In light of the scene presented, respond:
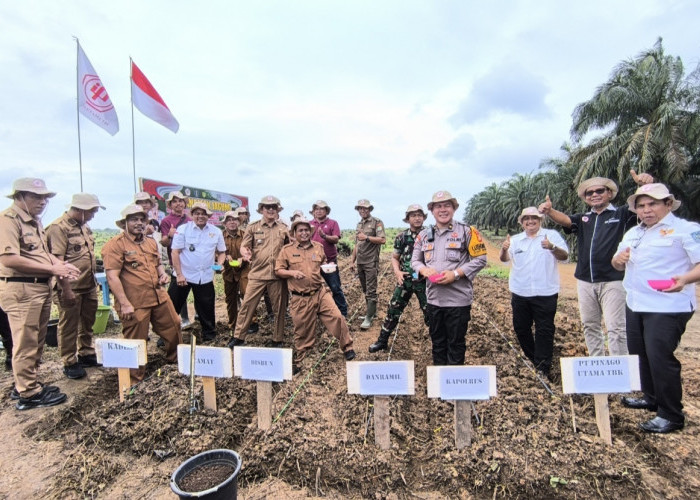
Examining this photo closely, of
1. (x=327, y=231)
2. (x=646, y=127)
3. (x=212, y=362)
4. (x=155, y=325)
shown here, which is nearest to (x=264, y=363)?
(x=212, y=362)

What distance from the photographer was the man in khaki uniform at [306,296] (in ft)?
13.4

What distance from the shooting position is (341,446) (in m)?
2.54

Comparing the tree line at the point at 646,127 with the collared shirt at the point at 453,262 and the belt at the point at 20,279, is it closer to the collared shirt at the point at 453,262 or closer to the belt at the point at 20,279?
the collared shirt at the point at 453,262

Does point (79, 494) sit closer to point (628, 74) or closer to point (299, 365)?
point (299, 365)

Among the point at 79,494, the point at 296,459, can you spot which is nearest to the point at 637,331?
the point at 296,459

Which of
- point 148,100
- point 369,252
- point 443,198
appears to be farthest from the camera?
point 148,100

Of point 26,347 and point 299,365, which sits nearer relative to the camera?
point 26,347

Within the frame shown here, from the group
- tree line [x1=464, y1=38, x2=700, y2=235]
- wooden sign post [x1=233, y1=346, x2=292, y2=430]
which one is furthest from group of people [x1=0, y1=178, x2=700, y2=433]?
tree line [x1=464, y1=38, x2=700, y2=235]

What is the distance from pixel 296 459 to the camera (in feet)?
8.09

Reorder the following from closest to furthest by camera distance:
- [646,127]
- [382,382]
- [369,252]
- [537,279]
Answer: [382,382] < [537,279] < [369,252] < [646,127]

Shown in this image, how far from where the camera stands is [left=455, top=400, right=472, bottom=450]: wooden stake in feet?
8.26

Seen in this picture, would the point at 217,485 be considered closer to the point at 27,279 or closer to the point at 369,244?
the point at 27,279

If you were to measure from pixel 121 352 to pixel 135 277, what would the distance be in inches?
32.4

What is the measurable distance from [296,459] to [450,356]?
1.62 meters
